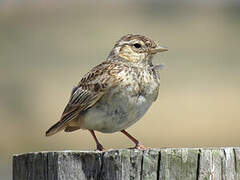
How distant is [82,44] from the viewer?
3231 cm

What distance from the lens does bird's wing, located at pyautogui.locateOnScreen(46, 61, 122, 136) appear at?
10.0 metres

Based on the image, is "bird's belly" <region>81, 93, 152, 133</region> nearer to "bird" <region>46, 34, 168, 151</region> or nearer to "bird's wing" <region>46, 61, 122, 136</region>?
"bird" <region>46, 34, 168, 151</region>

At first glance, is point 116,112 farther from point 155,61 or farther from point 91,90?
point 155,61

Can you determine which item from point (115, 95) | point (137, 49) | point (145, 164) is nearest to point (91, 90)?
point (115, 95)

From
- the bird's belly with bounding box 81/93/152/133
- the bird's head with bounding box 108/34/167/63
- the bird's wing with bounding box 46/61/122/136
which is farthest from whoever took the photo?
the bird's head with bounding box 108/34/167/63

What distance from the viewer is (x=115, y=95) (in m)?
9.86

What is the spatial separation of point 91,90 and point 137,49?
3.06ft

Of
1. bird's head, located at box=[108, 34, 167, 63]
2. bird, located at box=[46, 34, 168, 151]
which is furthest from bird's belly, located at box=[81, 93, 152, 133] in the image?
bird's head, located at box=[108, 34, 167, 63]

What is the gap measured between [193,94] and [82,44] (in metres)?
8.74

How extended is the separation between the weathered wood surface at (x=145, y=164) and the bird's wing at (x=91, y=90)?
2984 mm

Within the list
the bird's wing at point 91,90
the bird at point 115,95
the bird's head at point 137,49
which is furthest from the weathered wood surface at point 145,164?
the bird's head at point 137,49

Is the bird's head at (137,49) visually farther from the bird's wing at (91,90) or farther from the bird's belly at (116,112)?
the bird's belly at (116,112)

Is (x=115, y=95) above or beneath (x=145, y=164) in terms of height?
above

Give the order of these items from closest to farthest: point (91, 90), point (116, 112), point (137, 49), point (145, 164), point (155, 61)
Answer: point (145, 164) < point (116, 112) < point (91, 90) < point (137, 49) < point (155, 61)
